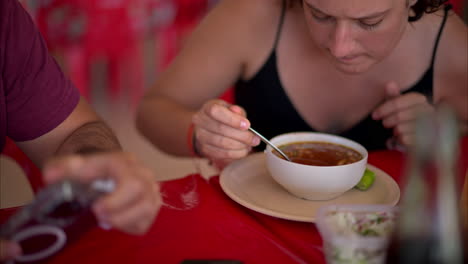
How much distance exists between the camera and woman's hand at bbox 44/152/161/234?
635mm

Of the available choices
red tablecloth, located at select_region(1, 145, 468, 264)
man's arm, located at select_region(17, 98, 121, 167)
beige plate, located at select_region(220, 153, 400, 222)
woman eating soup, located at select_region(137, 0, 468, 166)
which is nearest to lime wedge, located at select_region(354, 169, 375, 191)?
beige plate, located at select_region(220, 153, 400, 222)

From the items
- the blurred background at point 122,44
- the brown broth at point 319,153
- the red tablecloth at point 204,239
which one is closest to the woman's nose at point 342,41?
the brown broth at point 319,153

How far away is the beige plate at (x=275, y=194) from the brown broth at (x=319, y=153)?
0.25 ft

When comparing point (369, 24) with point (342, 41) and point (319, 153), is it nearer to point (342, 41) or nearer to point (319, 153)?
point (342, 41)

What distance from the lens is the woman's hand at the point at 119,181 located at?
64cm

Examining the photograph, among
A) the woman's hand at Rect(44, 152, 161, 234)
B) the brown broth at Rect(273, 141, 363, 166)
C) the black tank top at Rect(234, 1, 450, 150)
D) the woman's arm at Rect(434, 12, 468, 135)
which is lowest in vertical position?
the black tank top at Rect(234, 1, 450, 150)

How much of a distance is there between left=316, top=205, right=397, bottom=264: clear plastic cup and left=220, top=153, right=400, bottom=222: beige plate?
0.70 ft

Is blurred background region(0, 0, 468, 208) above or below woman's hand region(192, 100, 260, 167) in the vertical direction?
below

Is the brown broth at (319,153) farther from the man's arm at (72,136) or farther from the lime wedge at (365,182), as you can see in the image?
the man's arm at (72,136)

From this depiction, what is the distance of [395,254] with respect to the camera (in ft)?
2.11

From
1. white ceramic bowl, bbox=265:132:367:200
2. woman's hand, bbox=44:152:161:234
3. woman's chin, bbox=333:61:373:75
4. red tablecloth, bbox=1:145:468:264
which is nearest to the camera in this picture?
woman's hand, bbox=44:152:161:234

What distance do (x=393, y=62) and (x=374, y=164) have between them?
1.43 feet

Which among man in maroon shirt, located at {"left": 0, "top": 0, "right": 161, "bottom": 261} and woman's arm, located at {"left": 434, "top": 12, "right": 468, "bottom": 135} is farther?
woman's arm, located at {"left": 434, "top": 12, "right": 468, "bottom": 135}

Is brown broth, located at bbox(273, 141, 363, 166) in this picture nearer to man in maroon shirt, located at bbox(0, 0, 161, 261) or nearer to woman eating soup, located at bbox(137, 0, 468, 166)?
woman eating soup, located at bbox(137, 0, 468, 166)
